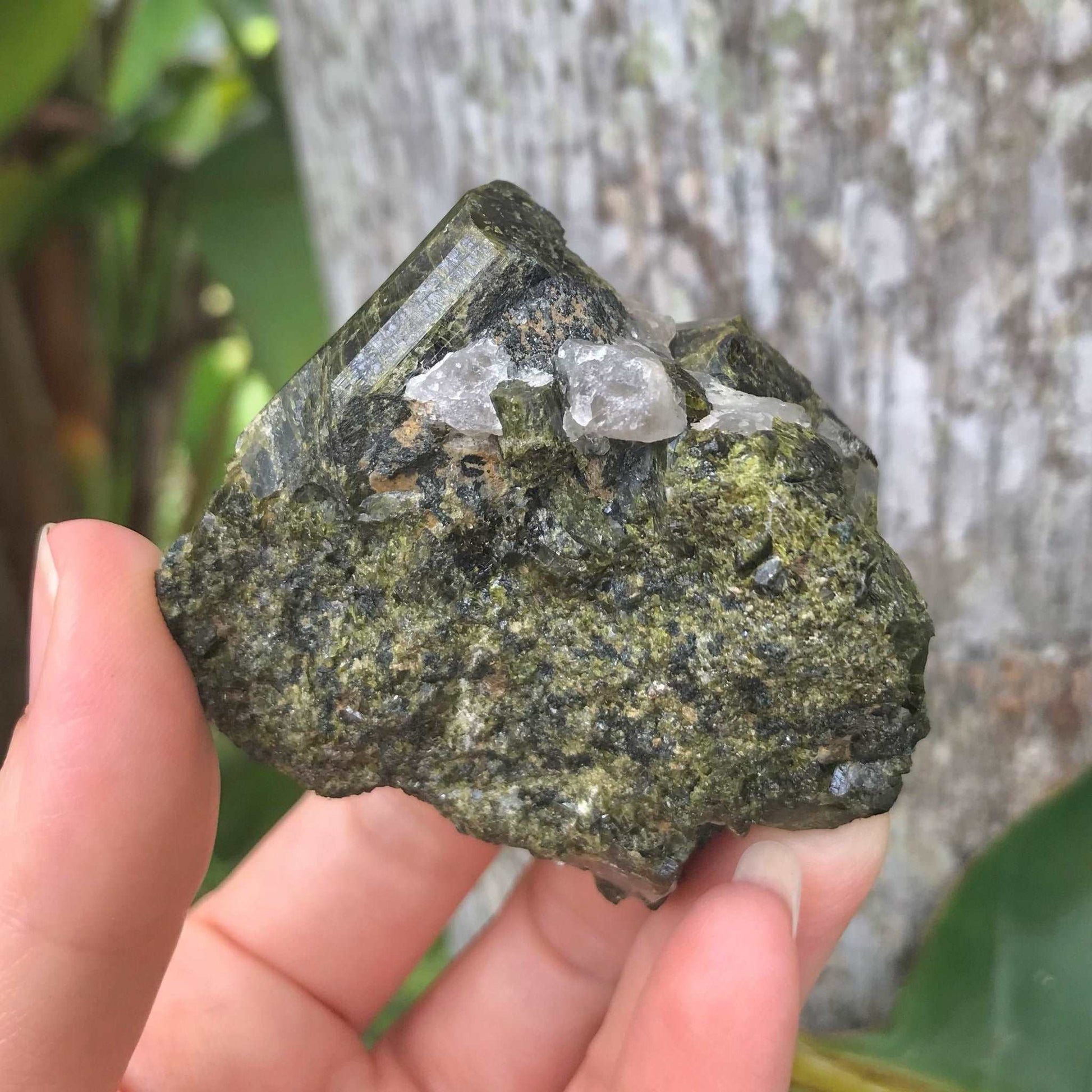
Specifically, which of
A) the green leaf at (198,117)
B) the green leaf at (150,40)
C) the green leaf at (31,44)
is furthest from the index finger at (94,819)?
the green leaf at (150,40)

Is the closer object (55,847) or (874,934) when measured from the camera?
(55,847)

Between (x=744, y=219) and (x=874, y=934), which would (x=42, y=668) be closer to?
(x=744, y=219)

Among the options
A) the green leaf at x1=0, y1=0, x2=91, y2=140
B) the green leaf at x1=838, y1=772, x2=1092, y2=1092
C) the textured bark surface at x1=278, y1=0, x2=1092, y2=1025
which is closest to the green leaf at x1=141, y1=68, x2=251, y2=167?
the green leaf at x1=0, y1=0, x2=91, y2=140

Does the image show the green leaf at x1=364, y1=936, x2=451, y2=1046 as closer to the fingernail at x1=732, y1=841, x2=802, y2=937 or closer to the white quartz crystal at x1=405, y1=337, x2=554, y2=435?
the fingernail at x1=732, y1=841, x2=802, y2=937

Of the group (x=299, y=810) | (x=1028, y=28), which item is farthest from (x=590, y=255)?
(x=299, y=810)

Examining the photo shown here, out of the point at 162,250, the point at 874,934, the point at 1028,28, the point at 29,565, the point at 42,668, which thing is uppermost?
the point at 1028,28

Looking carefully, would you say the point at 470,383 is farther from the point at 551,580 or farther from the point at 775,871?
the point at 775,871
